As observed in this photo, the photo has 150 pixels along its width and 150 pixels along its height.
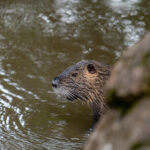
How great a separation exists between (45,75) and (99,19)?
2875 mm

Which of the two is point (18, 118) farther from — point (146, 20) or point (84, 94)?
point (146, 20)

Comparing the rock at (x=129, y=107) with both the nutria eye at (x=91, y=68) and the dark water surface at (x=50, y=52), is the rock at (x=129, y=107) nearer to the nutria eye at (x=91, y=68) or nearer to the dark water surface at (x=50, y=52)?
the dark water surface at (x=50, y=52)

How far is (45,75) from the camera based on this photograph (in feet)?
19.9

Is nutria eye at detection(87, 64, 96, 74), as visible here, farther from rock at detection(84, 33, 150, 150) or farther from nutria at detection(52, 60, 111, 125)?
rock at detection(84, 33, 150, 150)

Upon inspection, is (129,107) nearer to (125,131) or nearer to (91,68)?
(125,131)

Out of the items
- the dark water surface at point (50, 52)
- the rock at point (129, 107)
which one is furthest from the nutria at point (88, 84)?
the rock at point (129, 107)

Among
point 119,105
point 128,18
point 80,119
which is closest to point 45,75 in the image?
point 80,119

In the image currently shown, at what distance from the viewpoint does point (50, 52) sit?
22.7 feet

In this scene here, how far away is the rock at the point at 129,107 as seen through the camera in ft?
4.99

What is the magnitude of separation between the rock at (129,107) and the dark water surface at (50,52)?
2.29 metres

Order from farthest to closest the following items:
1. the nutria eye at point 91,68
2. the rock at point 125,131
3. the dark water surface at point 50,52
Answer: the nutria eye at point 91,68 < the dark water surface at point 50,52 < the rock at point 125,131

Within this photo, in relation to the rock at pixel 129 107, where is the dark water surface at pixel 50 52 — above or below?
above

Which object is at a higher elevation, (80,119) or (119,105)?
(80,119)

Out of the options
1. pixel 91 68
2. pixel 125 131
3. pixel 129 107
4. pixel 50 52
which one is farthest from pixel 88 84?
pixel 125 131
